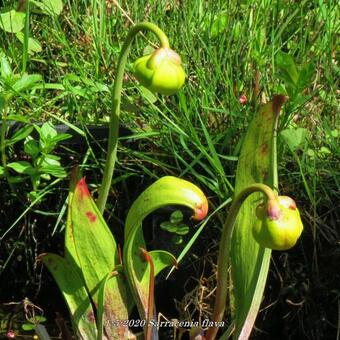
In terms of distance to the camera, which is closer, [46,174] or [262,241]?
[262,241]

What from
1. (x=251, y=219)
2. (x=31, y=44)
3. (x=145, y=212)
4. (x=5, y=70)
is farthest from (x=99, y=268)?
(x=31, y=44)

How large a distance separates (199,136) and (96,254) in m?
0.43

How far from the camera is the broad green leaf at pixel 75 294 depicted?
1.27 meters

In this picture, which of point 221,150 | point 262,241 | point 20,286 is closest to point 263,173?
point 262,241

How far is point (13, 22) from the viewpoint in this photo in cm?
175

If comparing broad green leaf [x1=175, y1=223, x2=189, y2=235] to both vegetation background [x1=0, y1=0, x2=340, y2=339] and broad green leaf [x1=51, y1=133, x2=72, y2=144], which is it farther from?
broad green leaf [x1=51, y1=133, x2=72, y2=144]

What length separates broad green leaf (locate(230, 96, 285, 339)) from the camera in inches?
46.5

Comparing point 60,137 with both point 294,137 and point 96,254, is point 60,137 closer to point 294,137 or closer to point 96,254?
point 96,254

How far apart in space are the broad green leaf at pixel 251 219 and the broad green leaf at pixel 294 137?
18 cm

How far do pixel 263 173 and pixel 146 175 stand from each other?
0.45 meters

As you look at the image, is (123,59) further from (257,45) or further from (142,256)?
(257,45)

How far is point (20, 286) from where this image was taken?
1.75 m

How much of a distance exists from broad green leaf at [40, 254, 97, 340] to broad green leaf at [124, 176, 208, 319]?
3.6 inches

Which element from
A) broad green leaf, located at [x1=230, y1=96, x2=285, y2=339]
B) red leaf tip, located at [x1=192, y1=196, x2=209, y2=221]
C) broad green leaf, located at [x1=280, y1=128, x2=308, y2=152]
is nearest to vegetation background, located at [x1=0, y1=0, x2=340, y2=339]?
broad green leaf, located at [x1=280, y1=128, x2=308, y2=152]
